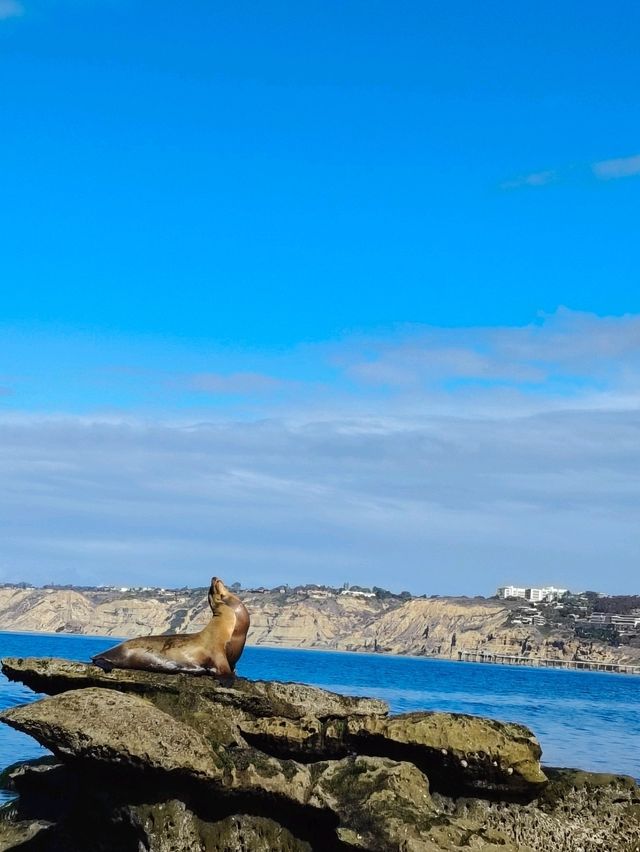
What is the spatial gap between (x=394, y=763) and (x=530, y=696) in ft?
176

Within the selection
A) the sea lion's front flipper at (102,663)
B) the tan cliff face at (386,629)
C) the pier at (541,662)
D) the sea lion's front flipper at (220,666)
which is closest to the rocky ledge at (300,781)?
the sea lion's front flipper at (102,663)

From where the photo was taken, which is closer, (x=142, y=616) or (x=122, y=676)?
(x=122, y=676)

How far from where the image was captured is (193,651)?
617 inches

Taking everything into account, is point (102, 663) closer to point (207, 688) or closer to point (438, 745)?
point (207, 688)

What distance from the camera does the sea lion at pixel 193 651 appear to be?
1546cm

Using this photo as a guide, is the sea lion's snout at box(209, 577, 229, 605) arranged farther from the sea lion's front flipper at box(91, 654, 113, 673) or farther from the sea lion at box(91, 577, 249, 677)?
the sea lion's front flipper at box(91, 654, 113, 673)

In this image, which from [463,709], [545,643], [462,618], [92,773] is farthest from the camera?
[462,618]

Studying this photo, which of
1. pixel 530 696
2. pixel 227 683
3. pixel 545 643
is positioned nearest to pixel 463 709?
pixel 530 696

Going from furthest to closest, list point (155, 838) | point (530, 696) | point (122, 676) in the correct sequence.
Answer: point (530, 696) → point (122, 676) → point (155, 838)

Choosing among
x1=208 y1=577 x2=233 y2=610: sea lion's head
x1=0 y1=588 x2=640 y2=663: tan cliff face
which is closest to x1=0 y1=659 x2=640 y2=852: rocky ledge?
x1=208 y1=577 x2=233 y2=610: sea lion's head

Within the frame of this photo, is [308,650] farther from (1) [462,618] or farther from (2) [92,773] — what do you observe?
(2) [92,773]

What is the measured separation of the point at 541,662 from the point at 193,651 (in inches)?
6027

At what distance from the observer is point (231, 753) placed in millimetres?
13680

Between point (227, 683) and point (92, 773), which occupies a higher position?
point (227, 683)
